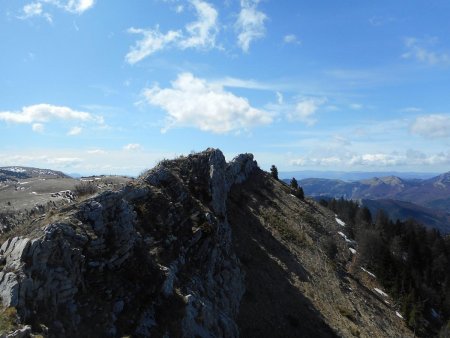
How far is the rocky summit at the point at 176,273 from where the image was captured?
16.7 meters

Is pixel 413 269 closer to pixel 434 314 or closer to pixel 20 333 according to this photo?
pixel 434 314

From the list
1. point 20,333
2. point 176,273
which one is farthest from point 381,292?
point 20,333

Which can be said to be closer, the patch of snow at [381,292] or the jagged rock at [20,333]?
the jagged rock at [20,333]

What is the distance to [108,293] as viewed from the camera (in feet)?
61.4

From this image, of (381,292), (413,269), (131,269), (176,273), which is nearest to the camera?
(131,269)

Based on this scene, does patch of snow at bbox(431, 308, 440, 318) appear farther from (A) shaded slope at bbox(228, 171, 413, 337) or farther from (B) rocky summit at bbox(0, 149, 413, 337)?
(B) rocky summit at bbox(0, 149, 413, 337)

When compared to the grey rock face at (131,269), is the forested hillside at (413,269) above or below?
below

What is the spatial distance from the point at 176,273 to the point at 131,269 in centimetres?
387

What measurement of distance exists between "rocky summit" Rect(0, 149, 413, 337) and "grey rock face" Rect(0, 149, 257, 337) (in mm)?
54

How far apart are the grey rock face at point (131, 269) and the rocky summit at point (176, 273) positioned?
0.05 metres

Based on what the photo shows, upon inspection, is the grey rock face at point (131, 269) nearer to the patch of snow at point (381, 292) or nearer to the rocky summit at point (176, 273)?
the rocky summit at point (176, 273)

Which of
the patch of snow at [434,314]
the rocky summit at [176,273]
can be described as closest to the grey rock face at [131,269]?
the rocky summit at [176,273]

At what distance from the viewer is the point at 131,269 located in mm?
20547

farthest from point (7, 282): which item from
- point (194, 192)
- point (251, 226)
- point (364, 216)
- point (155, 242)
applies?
point (364, 216)
